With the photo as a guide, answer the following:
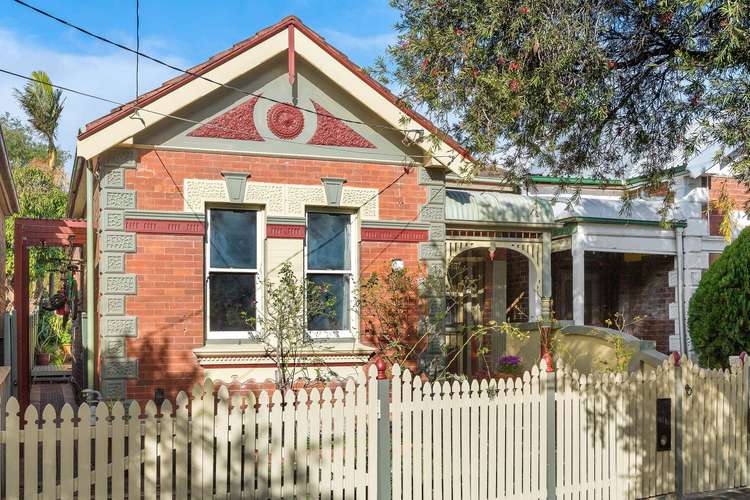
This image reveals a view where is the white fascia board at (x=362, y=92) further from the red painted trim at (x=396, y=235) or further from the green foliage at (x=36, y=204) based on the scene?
the green foliage at (x=36, y=204)

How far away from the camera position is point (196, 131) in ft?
31.6

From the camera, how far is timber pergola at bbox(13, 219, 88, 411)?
11.1 metres

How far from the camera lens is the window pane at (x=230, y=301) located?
9.81 metres

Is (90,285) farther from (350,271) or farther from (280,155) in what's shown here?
(350,271)

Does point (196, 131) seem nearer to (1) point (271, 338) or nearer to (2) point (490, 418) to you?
(1) point (271, 338)

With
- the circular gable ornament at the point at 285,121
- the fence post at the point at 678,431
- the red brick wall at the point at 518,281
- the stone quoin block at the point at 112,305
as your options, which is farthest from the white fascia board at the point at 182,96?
the red brick wall at the point at 518,281

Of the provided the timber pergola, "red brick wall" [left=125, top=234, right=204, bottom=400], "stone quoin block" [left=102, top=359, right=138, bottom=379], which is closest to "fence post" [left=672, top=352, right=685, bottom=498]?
"red brick wall" [left=125, top=234, right=204, bottom=400]

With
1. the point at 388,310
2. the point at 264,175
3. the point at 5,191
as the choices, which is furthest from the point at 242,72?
the point at 5,191

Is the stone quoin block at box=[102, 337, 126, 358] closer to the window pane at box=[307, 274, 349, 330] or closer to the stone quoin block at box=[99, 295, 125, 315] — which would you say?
the stone quoin block at box=[99, 295, 125, 315]

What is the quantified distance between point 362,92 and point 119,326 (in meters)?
4.33

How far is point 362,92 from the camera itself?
10180 mm

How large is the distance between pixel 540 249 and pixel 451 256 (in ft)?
5.52

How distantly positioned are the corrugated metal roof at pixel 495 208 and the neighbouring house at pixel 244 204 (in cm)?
17

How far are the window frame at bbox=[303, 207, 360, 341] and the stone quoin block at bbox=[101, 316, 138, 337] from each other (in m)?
2.24
